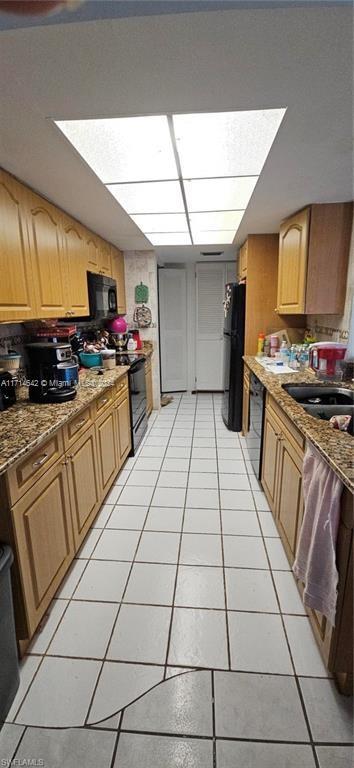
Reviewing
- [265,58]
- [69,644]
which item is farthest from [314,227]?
[69,644]

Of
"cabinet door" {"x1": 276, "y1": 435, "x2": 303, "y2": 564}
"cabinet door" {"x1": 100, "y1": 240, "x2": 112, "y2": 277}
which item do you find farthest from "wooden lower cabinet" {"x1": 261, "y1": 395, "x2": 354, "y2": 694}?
"cabinet door" {"x1": 100, "y1": 240, "x2": 112, "y2": 277}

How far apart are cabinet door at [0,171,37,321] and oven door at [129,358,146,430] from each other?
126 cm

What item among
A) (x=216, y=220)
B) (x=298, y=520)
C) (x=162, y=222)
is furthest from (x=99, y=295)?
(x=298, y=520)

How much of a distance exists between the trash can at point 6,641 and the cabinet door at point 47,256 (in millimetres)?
1383

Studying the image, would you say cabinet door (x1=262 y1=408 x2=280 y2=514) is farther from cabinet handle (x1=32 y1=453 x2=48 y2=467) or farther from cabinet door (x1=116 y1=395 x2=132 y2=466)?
cabinet handle (x1=32 y1=453 x2=48 y2=467)

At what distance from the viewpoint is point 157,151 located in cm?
149

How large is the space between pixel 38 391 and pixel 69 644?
1.15 metres

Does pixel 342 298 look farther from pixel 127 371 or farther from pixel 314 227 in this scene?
pixel 127 371

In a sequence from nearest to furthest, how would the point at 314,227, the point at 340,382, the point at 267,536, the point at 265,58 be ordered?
the point at 265,58 → the point at 267,536 → the point at 340,382 → the point at 314,227

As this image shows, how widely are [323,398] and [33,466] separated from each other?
167cm

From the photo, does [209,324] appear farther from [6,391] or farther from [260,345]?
[6,391]

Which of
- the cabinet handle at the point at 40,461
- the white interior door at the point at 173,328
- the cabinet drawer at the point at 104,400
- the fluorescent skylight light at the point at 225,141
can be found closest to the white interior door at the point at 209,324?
the white interior door at the point at 173,328

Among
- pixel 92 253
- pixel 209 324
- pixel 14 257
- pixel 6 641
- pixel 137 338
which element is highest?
pixel 92 253

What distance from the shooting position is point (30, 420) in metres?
1.48
